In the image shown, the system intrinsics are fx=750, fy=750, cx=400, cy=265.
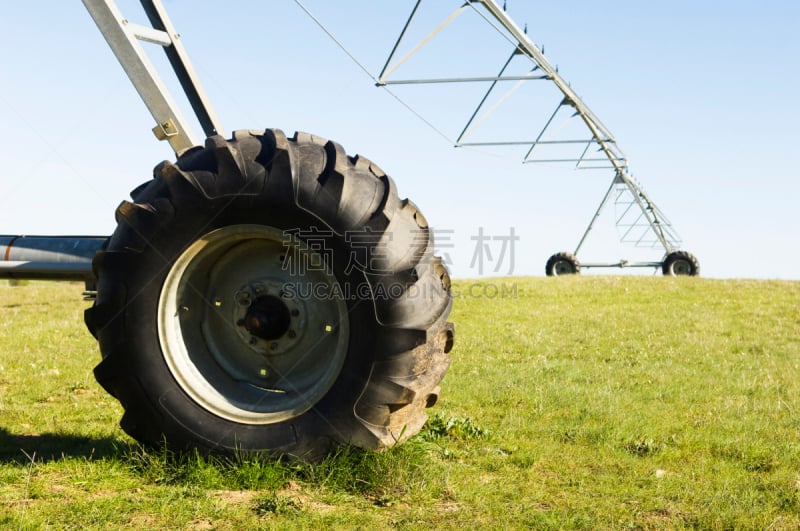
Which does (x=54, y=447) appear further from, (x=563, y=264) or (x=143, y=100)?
(x=563, y=264)

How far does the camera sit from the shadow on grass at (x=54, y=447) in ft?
16.2

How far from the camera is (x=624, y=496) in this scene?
4195mm

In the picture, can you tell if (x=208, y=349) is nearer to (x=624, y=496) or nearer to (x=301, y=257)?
(x=301, y=257)

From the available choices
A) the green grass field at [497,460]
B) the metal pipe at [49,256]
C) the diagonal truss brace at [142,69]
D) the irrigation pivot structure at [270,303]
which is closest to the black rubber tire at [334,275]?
the irrigation pivot structure at [270,303]

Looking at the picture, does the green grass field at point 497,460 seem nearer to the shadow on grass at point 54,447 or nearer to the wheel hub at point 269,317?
the shadow on grass at point 54,447

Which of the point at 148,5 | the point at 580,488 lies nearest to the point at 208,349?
the point at 580,488

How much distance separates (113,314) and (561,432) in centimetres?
327

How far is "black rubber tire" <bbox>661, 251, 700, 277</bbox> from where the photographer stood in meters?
23.3

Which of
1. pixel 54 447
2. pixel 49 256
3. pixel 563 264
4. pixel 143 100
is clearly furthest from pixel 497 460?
pixel 563 264

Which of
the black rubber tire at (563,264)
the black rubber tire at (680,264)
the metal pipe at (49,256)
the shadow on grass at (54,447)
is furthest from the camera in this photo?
the black rubber tire at (563,264)

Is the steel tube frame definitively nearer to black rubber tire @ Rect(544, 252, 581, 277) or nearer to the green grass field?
the green grass field

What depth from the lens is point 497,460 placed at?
4.91 meters

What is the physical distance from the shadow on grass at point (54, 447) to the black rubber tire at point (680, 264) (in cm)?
2106

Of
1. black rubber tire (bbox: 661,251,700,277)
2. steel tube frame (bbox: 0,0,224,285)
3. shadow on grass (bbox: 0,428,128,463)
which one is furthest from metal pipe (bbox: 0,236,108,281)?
black rubber tire (bbox: 661,251,700,277)
